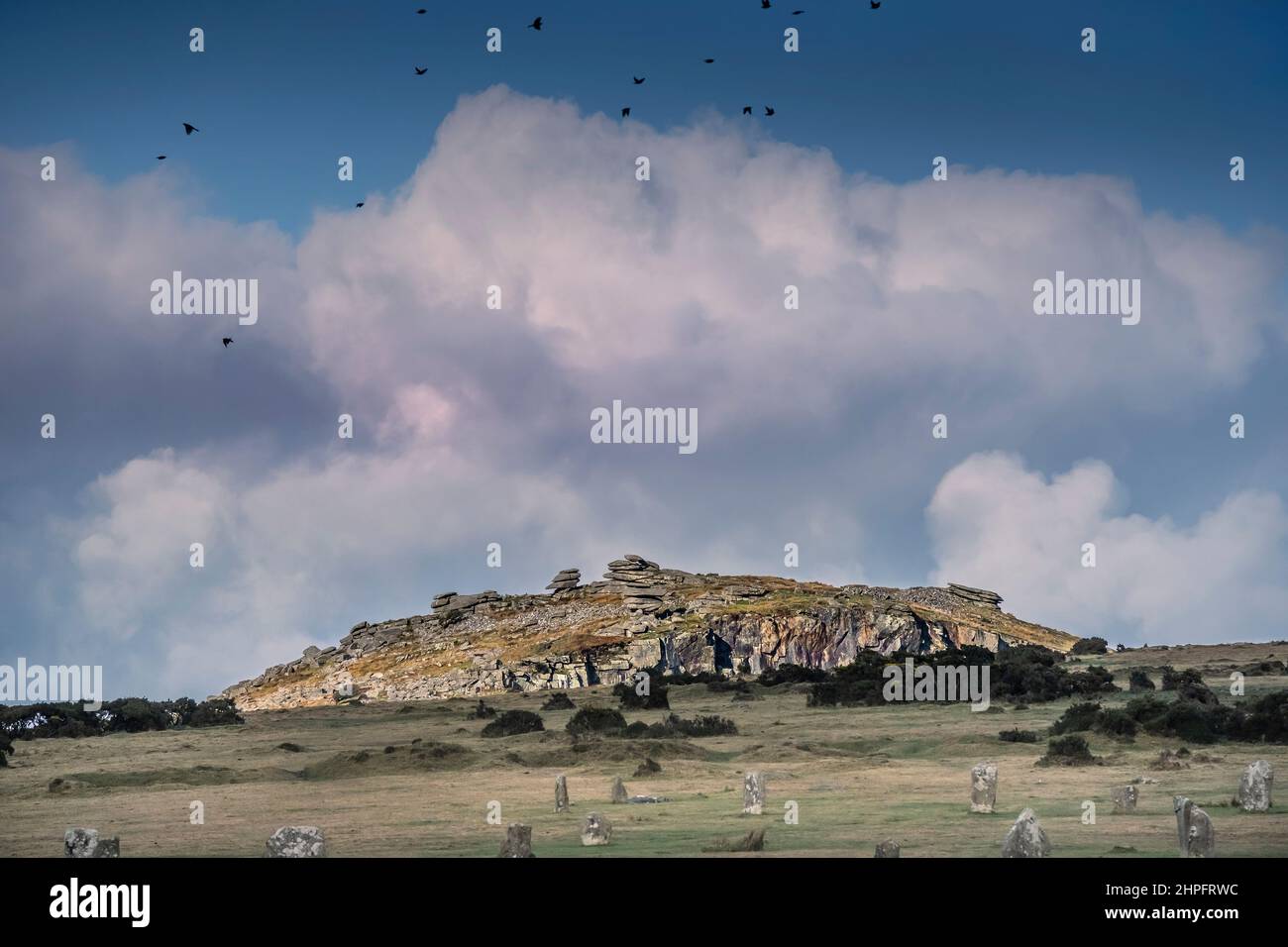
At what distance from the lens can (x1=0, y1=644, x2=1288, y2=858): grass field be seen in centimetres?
3956

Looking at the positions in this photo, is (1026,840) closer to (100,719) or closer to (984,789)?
(984,789)

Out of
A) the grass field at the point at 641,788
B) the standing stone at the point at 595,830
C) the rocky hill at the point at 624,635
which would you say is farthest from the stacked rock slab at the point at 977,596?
the standing stone at the point at 595,830

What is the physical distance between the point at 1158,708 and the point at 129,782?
1642 inches

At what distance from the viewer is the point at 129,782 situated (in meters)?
62.2

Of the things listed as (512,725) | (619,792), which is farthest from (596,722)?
(619,792)

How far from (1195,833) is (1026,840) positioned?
3940mm

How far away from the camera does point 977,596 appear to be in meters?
173

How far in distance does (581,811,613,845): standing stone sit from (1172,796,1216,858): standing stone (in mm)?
13689

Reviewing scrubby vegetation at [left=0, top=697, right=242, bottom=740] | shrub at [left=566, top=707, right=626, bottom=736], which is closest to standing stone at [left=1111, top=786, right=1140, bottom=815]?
shrub at [left=566, top=707, right=626, bottom=736]

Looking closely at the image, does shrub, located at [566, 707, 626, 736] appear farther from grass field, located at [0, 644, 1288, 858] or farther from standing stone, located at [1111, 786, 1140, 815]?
standing stone, located at [1111, 786, 1140, 815]

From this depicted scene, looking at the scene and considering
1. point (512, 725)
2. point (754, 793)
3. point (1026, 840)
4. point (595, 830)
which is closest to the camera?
point (1026, 840)

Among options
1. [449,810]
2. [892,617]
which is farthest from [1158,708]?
[892,617]

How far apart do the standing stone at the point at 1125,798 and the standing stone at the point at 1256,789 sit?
276 centimetres
